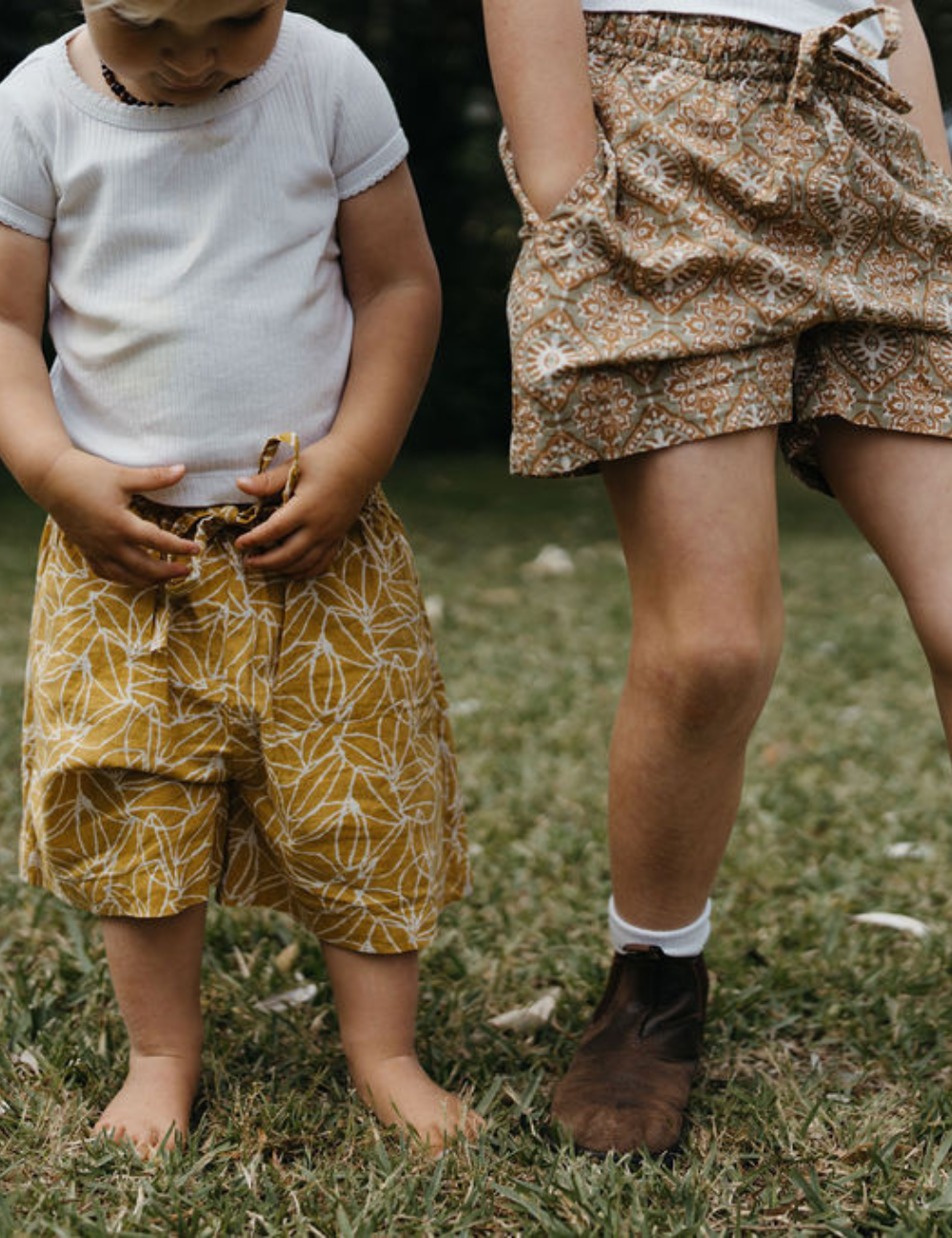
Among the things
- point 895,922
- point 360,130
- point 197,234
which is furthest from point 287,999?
point 360,130

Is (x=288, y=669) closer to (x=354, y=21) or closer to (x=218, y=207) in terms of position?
(x=218, y=207)

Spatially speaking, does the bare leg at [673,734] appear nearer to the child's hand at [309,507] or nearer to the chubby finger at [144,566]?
the child's hand at [309,507]

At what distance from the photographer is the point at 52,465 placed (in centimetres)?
166

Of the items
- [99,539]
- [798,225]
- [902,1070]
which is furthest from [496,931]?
[798,225]

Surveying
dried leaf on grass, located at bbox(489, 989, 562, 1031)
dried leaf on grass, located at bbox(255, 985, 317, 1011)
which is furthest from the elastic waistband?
dried leaf on grass, located at bbox(255, 985, 317, 1011)

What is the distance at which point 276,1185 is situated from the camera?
1627mm

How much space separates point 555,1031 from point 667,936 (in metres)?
0.28

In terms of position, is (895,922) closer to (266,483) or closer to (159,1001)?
(159,1001)

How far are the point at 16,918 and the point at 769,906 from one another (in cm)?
122

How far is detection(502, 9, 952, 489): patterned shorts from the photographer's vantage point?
1602mm

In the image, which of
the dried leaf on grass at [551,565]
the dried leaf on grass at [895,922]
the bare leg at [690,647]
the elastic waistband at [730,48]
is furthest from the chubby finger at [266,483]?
the dried leaf on grass at [551,565]

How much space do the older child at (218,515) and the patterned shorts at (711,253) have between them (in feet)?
0.72

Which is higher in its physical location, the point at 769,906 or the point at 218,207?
the point at 218,207

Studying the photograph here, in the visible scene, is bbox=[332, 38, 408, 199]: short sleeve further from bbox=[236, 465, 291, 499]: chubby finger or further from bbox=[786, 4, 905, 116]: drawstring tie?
bbox=[786, 4, 905, 116]: drawstring tie
